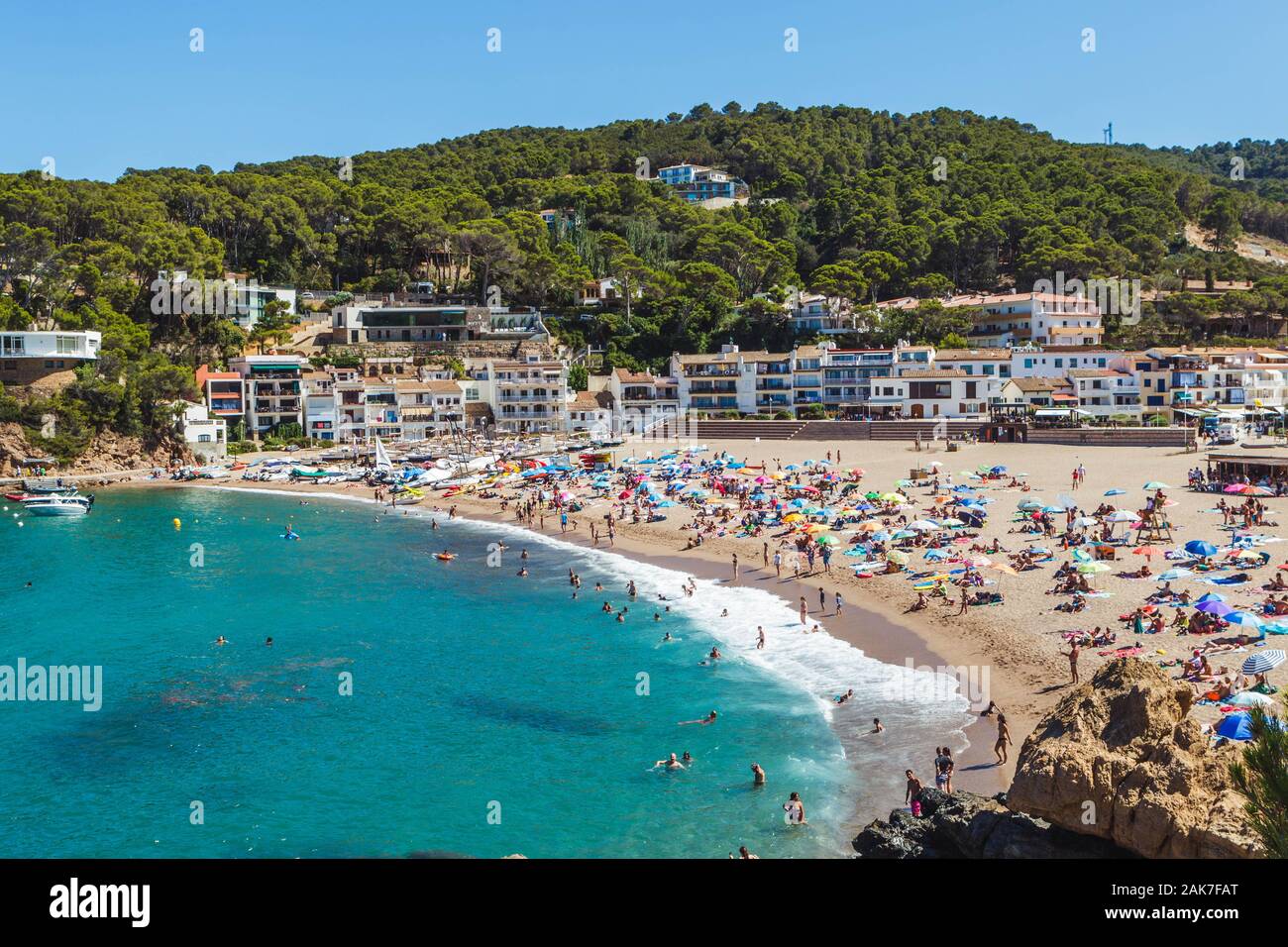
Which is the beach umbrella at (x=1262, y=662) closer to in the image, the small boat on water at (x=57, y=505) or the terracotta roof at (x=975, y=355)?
the terracotta roof at (x=975, y=355)

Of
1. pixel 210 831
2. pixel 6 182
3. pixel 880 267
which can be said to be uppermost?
pixel 6 182

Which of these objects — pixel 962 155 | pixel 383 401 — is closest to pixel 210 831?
pixel 383 401

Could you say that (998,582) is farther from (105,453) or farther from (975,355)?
(105,453)

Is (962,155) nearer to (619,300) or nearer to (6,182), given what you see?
(619,300)

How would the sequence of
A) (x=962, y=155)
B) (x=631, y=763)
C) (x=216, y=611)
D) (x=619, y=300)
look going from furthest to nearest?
(x=962, y=155), (x=619, y=300), (x=216, y=611), (x=631, y=763)

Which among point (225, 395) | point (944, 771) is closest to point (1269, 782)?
point (944, 771)

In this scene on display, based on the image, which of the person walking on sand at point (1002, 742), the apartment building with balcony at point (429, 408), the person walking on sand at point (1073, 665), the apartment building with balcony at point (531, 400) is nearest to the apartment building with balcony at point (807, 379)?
the apartment building with balcony at point (531, 400)

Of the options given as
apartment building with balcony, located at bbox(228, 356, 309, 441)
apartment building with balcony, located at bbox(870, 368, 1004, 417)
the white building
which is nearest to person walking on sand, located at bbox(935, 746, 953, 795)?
apartment building with balcony, located at bbox(870, 368, 1004, 417)
